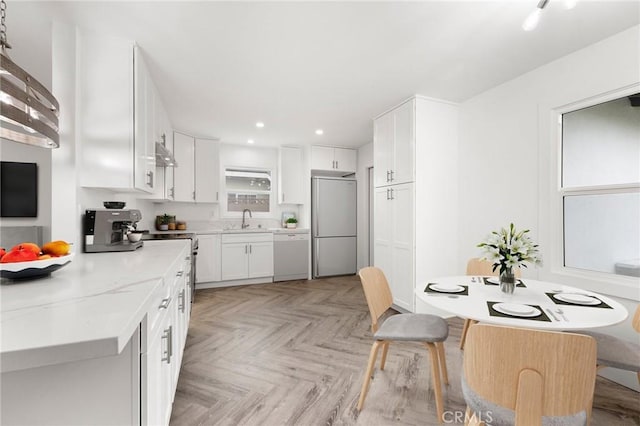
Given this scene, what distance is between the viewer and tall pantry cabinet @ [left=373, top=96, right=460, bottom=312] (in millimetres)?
3082

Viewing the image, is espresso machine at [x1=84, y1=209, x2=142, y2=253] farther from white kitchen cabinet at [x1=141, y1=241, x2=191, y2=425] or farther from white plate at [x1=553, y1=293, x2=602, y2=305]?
white plate at [x1=553, y1=293, x2=602, y2=305]

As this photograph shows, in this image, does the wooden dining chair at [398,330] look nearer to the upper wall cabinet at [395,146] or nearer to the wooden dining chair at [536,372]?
the wooden dining chair at [536,372]

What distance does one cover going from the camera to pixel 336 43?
2.09 m

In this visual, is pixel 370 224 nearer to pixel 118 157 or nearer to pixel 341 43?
pixel 341 43

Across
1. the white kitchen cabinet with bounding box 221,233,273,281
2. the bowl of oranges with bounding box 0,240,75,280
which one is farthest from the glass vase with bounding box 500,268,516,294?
the white kitchen cabinet with bounding box 221,233,273,281

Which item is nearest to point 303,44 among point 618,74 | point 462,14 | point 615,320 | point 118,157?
point 462,14

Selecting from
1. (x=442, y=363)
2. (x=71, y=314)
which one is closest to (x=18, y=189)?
(x=71, y=314)

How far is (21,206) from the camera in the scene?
2.23 m

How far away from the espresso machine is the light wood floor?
41.7 inches

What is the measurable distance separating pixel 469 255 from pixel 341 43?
2.54 m

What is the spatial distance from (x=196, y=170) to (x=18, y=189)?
246cm

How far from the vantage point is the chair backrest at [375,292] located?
1789 mm

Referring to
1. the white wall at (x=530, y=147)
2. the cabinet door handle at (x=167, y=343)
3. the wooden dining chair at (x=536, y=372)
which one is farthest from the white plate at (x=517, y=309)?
the cabinet door handle at (x=167, y=343)

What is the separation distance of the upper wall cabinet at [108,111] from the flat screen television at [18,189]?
0.76 meters
